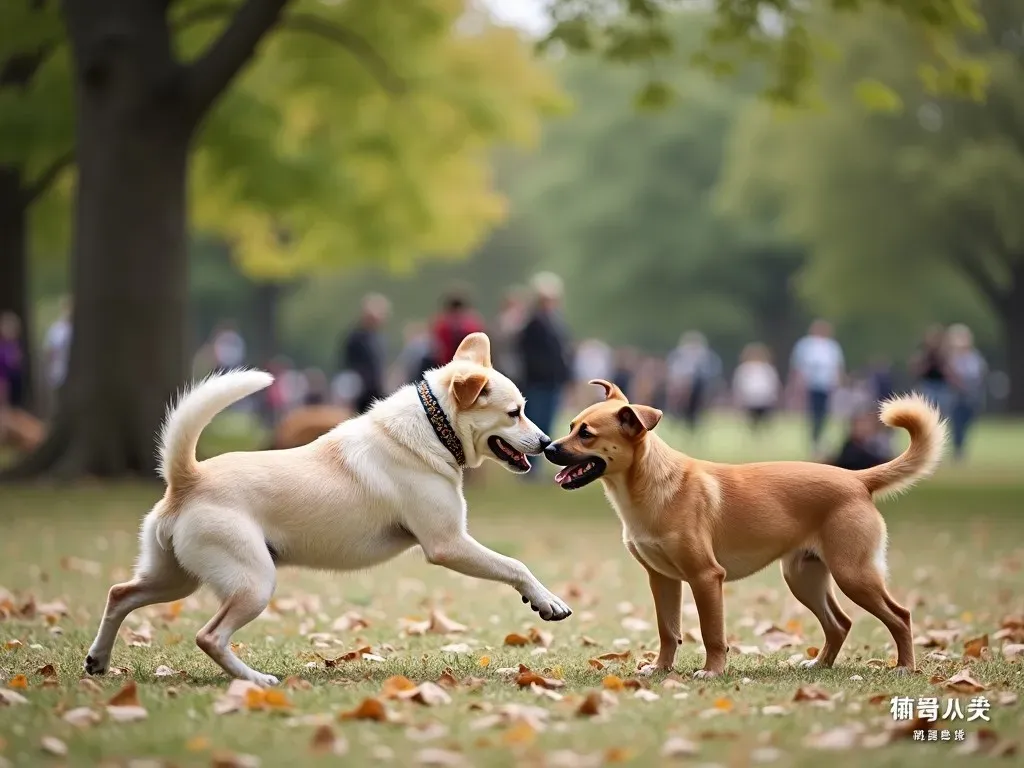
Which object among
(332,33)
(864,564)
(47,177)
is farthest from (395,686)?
(47,177)

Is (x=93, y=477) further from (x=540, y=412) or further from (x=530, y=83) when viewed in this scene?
(x=530, y=83)

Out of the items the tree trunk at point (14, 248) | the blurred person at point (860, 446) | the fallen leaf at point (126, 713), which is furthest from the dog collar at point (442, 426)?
the tree trunk at point (14, 248)

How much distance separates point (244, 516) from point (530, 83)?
65.8 ft

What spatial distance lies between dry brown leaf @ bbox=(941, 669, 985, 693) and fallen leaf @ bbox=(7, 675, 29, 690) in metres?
3.91

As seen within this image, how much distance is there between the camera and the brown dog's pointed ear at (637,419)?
6.69 m

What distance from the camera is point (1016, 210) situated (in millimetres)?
41531

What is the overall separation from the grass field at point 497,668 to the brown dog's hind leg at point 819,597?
0.18 metres

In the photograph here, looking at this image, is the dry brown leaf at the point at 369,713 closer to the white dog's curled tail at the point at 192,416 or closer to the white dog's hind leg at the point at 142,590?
the white dog's hind leg at the point at 142,590

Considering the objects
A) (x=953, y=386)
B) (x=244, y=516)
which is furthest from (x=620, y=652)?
(x=953, y=386)

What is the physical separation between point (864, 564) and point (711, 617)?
2.60 feet

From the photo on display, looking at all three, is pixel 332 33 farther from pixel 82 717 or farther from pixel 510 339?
pixel 82 717

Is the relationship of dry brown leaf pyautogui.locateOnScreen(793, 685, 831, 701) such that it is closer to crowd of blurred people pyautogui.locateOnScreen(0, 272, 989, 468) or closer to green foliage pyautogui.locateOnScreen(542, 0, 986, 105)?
crowd of blurred people pyautogui.locateOnScreen(0, 272, 989, 468)

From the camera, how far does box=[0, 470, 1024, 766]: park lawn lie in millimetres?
4801

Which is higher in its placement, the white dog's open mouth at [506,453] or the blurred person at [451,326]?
the white dog's open mouth at [506,453]
